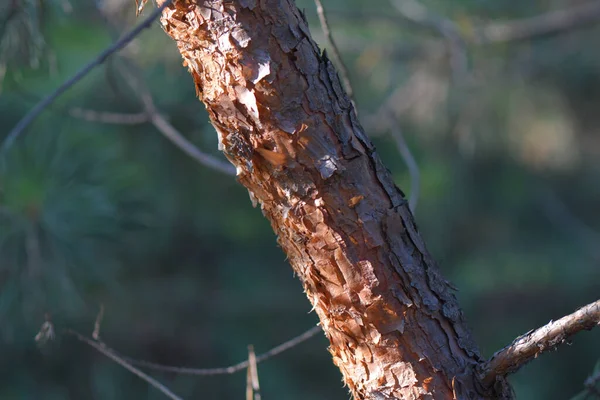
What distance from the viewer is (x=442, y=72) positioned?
202 cm

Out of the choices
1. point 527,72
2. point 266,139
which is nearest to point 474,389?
point 266,139

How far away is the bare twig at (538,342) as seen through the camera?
0.39 meters

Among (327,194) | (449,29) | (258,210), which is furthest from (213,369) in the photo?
(258,210)

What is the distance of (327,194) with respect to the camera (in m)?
0.43

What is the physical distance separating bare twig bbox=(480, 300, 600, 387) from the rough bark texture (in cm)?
2

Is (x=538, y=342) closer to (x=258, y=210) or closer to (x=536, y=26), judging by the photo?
(x=258, y=210)

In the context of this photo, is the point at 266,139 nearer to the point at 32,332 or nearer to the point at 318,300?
the point at 318,300

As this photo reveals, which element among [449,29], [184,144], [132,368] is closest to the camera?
[132,368]

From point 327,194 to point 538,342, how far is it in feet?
0.58

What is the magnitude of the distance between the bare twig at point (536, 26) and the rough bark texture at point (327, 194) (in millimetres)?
1407

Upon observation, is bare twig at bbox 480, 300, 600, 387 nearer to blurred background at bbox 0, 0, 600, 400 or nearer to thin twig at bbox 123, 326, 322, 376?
thin twig at bbox 123, 326, 322, 376

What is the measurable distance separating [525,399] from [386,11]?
150cm

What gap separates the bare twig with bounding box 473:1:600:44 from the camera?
1.79 meters

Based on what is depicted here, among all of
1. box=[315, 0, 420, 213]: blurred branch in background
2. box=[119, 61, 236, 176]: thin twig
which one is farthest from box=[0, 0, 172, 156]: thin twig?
box=[119, 61, 236, 176]: thin twig
